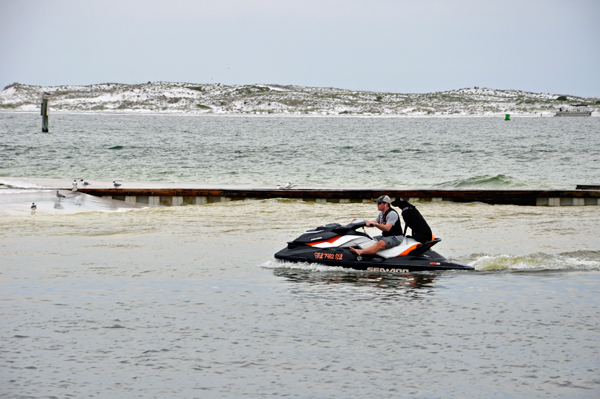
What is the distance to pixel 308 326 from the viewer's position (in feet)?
34.8

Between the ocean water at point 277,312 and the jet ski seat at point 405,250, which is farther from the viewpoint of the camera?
the jet ski seat at point 405,250

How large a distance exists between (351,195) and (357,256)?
1311cm

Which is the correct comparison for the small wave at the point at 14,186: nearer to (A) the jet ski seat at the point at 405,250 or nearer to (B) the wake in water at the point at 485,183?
(A) the jet ski seat at the point at 405,250

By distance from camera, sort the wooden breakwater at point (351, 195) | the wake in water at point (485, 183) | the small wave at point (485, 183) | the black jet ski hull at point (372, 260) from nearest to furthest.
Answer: the black jet ski hull at point (372, 260)
the wooden breakwater at point (351, 195)
the wake in water at point (485, 183)
the small wave at point (485, 183)

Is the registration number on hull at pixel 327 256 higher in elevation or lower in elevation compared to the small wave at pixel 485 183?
lower

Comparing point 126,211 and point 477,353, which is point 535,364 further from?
point 126,211

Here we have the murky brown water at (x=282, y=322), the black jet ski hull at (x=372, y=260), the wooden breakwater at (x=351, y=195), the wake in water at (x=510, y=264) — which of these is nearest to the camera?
the murky brown water at (x=282, y=322)

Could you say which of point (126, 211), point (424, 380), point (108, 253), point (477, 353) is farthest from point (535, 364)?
point (126, 211)

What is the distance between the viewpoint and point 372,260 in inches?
578

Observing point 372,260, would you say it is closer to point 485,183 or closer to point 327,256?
point 327,256

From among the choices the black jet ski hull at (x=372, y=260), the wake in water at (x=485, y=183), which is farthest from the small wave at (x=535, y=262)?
the wake in water at (x=485, y=183)

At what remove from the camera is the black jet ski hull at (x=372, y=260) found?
1455 centimetres

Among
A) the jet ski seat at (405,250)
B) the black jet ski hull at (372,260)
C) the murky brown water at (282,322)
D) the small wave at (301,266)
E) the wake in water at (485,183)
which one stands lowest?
the murky brown water at (282,322)

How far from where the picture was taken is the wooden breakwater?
27.5 metres
